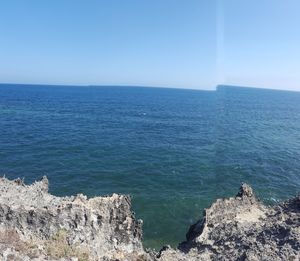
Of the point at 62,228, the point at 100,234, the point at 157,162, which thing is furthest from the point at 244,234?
the point at 157,162

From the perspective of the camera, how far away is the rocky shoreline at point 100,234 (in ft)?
76.9

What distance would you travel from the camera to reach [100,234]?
86.9 feet

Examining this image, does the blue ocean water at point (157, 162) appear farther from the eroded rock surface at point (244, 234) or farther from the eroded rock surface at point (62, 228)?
the eroded rock surface at point (62, 228)

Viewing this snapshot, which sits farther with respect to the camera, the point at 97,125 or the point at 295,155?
the point at 97,125

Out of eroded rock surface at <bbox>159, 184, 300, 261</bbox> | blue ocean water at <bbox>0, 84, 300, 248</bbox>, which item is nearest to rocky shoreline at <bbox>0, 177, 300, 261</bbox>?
eroded rock surface at <bbox>159, 184, 300, 261</bbox>

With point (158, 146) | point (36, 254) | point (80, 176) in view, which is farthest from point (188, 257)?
point (158, 146)

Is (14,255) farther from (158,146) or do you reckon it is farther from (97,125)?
(97,125)

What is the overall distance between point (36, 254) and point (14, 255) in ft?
4.31

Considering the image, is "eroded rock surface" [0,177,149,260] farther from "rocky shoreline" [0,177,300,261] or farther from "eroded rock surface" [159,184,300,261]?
"eroded rock surface" [159,184,300,261]

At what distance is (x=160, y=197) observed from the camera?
176 ft

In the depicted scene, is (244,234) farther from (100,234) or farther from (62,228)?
(62,228)

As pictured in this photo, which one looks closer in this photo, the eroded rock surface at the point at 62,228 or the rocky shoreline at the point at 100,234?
the eroded rock surface at the point at 62,228

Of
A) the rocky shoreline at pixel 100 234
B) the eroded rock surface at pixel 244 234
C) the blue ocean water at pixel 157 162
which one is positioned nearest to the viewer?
the rocky shoreline at pixel 100 234

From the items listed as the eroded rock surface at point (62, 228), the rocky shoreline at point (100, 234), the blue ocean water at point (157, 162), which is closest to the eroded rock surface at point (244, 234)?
the rocky shoreline at point (100, 234)
